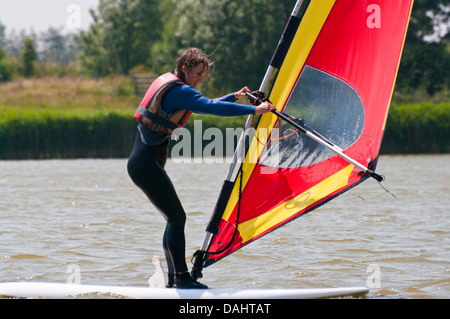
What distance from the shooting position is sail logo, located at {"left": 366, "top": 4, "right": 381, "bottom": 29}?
4703 mm

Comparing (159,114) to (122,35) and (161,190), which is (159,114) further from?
(122,35)

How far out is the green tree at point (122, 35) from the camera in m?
46.4

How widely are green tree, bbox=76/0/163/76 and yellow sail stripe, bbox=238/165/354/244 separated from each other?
42.3 metres

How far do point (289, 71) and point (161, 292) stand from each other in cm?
176

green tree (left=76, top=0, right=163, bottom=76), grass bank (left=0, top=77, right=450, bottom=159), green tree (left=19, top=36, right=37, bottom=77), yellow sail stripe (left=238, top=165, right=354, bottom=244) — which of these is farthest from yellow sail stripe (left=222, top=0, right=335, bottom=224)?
green tree (left=76, top=0, right=163, bottom=76)

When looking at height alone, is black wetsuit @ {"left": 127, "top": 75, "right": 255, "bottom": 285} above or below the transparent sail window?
below

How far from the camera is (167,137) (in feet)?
14.7

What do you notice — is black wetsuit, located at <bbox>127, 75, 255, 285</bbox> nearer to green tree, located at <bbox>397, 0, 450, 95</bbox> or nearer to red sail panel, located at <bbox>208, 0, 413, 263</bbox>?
red sail panel, located at <bbox>208, 0, 413, 263</bbox>

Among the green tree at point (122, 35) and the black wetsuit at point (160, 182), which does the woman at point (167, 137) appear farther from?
the green tree at point (122, 35)

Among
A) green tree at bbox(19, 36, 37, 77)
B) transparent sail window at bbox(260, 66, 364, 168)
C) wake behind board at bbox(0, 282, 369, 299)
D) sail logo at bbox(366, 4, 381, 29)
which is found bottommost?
green tree at bbox(19, 36, 37, 77)

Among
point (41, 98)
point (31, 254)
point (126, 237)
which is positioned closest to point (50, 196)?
point (126, 237)

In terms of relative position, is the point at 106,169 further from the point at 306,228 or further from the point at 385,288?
the point at 385,288

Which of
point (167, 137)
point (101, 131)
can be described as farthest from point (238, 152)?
point (101, 131)
